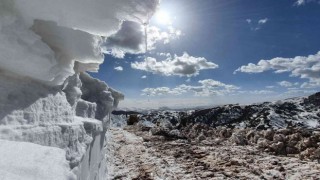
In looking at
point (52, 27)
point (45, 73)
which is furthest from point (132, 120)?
point (45, 73)

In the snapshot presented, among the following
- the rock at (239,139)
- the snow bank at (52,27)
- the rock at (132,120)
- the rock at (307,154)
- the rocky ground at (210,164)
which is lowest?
the rocky ground at (210,164)

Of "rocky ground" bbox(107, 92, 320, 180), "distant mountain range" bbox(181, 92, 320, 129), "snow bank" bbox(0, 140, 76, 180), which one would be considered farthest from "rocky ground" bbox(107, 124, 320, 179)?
"distant mountain range" bbox(181, 92, 320, 129)

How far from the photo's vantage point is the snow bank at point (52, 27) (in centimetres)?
466

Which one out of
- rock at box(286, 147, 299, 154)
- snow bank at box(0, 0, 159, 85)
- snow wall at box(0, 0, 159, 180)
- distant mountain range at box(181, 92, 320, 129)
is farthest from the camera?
distant mountain range at box(181, 92, 320, 129)

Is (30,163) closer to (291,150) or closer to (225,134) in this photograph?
(291,150)

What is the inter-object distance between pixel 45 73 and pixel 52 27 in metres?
0.93

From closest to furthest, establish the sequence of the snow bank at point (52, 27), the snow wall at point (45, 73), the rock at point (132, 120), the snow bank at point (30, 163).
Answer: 1. the snow bank at point (30, 163)
2. the snow wall at point (45, 73)
3. the snow bank at point (52, 27)
4. the rock at point (132, 120)

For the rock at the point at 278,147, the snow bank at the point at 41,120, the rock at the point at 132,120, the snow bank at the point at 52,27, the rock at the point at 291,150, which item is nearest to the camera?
the snow bank at the point at 41,120

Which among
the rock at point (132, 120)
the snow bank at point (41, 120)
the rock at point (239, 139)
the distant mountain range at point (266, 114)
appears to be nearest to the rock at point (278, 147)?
the rock at point (239, 139)

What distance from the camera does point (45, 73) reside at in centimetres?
528

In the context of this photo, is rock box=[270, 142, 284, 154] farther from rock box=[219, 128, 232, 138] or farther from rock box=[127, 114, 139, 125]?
→ rock box=[127, 114, 139, 125]

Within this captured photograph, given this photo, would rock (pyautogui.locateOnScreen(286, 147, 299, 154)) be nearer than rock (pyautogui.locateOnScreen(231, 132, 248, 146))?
Yes

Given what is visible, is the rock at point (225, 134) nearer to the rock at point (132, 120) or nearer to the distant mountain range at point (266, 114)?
the rock at point (132, 120)

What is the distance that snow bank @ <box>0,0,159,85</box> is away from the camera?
466 centimetres
